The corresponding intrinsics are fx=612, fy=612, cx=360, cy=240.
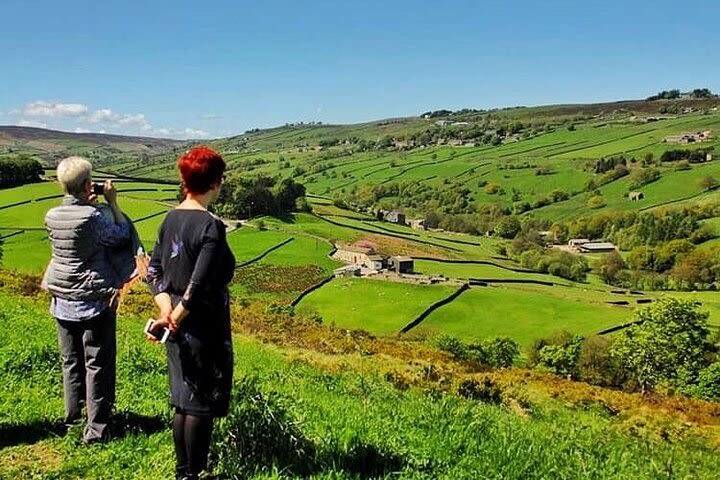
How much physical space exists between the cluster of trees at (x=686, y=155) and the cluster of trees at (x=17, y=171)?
150791mm

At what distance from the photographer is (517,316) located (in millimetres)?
64250

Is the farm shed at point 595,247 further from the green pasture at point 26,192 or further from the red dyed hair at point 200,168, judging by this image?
the red dyed hair at point 200,168

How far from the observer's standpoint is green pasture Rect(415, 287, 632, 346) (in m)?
59.9

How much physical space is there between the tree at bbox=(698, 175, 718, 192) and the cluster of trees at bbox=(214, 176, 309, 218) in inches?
3624

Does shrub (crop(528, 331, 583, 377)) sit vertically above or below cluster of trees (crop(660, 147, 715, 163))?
below

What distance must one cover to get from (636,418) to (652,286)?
94.7m

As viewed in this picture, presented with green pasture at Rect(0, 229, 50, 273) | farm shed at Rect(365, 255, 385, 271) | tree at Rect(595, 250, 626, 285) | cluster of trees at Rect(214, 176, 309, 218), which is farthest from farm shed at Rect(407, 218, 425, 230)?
green pasture at Rect(0, 229, 50, 273)

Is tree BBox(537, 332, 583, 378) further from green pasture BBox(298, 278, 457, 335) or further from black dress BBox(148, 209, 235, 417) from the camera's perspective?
black dress BBox(148, 209, 235, 417)

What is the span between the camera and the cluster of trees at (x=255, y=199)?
110 meters

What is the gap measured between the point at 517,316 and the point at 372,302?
1559 cm

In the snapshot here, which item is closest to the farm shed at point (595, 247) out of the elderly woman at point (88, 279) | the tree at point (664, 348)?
the tree at point (664, 348)

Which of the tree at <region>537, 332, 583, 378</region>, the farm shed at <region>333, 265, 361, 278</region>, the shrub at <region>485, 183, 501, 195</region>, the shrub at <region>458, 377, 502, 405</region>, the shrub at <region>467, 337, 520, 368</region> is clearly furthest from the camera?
the shrub at <region>485, 183, 501, 195</region>

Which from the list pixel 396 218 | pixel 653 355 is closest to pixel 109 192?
pixel 653 355

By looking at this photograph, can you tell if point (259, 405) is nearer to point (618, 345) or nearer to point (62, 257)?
point (62, 257)
